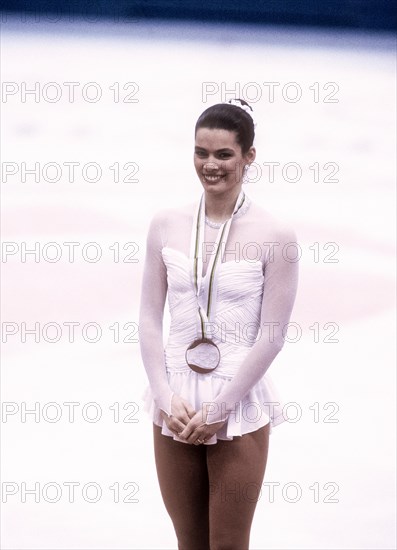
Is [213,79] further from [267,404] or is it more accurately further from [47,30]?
[267,404]

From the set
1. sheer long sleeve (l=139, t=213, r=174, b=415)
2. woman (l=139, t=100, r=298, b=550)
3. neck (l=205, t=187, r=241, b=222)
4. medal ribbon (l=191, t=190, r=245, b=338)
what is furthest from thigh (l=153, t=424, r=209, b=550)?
neck (l=205, t=187, r=241, b=222)

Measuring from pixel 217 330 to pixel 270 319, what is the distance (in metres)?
0.14

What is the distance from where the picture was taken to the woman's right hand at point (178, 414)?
2244 millimetres

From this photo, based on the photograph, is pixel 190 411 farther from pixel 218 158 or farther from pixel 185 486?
pixel 218 158

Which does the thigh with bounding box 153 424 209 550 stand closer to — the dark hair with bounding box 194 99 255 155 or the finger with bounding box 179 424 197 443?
the finger with bounding box 179 424 197 443

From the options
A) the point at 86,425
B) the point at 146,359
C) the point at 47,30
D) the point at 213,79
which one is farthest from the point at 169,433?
the point at 47,30

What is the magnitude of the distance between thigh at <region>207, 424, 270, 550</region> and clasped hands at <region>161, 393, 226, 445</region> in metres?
0.06

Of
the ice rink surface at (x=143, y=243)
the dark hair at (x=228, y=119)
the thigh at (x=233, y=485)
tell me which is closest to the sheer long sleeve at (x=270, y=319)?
the thigh at (x=233, y=485)

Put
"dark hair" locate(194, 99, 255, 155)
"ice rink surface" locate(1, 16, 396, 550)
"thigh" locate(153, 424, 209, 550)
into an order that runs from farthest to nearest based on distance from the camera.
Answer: "ice rink surface" locate(1, 16, 396, 550) → "thigh" locate(153, 424, 209, 550) → "dark hair" locate(194, 99, 255, 155)

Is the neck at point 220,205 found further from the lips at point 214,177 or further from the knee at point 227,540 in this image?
the knee at point 227,540

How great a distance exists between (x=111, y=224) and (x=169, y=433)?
1034 millimetres

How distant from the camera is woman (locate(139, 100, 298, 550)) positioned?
87.7 inches

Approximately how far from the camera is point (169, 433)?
7.57 feet

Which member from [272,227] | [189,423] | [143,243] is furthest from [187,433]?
[143,243]
